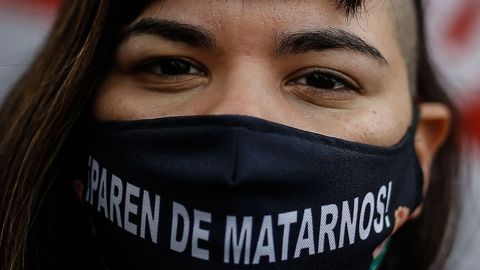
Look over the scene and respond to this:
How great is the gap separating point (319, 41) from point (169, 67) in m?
0.38

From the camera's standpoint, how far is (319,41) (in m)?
1.48

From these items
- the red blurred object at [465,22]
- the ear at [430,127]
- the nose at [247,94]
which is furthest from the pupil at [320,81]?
the red blurred object at [465,22]

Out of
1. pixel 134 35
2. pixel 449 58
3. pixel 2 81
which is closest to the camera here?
pixel 134 35

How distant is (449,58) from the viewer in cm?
259

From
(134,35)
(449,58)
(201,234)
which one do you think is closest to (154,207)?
(201,234)

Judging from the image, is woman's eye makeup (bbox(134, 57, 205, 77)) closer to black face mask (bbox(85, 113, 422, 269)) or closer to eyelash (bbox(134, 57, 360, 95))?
eyelash (bbox(134, 57, 360, 95))

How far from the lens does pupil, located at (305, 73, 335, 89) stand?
1552 mm

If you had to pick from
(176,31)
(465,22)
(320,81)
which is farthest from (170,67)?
(465,22)

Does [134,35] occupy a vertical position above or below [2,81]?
above

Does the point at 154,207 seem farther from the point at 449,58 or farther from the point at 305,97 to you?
the point at 449,58

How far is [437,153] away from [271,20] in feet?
3.68

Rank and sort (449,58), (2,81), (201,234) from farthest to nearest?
(449,58) < (2,81) < (201,234)

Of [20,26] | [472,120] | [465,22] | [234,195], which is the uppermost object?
[465,22]

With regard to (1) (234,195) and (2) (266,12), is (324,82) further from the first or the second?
(1) (234,195)
